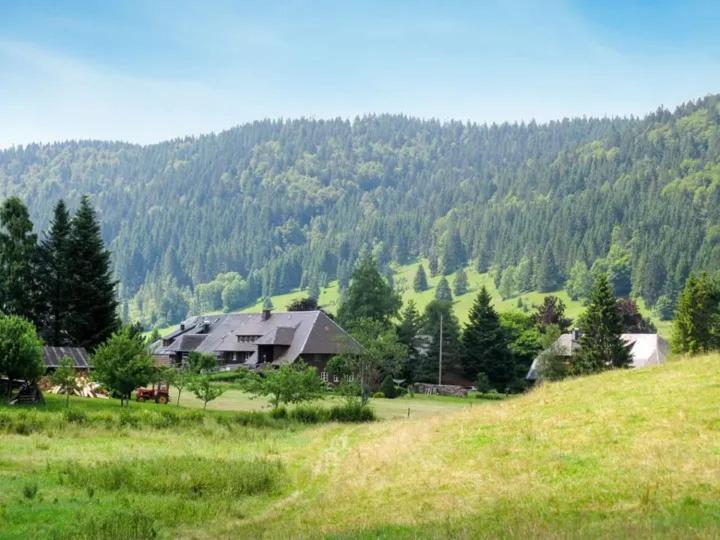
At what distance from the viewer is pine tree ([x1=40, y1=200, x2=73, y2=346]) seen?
71.9 metres

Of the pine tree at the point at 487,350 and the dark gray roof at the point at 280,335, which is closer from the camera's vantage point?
the dark gray roof at the point at 280,335

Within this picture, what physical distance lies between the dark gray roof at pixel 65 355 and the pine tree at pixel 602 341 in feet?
167

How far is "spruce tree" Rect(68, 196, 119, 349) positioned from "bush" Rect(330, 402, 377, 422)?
28354 millimetres

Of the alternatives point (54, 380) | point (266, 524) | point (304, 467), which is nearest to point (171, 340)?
point (54, 380)

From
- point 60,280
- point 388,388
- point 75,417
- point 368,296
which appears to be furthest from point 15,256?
point 368,296

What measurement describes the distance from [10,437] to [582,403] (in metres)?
25.5

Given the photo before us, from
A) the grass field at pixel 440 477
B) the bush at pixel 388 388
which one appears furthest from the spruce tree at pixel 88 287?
the grass field at pixel 440 477

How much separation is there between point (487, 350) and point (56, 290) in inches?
2035

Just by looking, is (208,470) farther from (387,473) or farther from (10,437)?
(10,437)

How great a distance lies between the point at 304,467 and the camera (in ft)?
99.3

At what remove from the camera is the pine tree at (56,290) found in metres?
Result: 71.9

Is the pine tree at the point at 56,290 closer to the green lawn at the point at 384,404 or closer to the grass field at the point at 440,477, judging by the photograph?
the green lawn at the point at 384,404

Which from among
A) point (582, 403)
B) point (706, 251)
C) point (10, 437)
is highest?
A: point (706, 251)

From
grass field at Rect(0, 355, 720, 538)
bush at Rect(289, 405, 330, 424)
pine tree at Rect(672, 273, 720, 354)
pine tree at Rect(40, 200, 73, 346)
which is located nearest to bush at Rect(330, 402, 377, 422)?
bush at Rect(289, 405, 330, 424)
